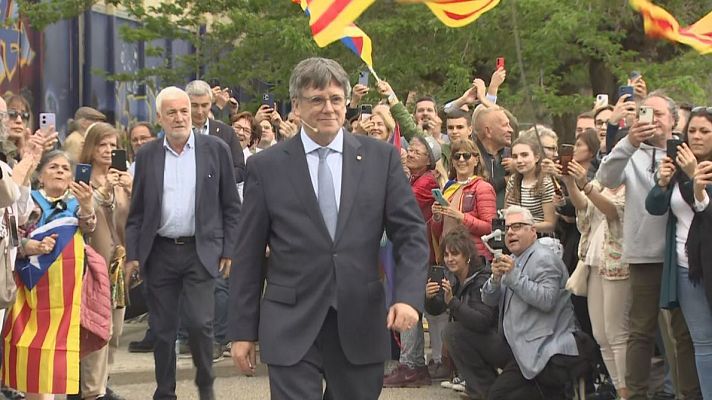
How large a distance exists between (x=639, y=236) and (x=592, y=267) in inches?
22.1

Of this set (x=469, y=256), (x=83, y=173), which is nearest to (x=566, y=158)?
(x=469, y=256)

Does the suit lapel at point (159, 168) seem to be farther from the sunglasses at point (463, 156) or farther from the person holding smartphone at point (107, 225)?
the sunglasses at point (463, 156)

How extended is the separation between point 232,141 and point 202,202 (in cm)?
257

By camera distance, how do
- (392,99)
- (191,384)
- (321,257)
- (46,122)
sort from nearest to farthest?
(321,257), (46,122), (191,384), (392,99)

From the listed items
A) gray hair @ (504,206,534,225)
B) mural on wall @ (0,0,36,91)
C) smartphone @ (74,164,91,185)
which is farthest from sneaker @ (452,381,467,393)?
mural on wall @ (0,0,36,91)

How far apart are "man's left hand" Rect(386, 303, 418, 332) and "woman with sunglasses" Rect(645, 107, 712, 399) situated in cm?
285

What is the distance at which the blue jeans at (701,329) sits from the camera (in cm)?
889

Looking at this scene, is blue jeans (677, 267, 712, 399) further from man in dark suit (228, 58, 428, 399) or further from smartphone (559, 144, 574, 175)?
man in dark suit (228, 58, 428, 399)

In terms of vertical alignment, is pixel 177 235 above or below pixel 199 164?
below

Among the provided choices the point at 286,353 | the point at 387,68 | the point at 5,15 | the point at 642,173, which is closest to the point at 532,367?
the point at 642,173

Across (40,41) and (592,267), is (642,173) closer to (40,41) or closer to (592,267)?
(592,267)

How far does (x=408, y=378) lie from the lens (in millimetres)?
11195

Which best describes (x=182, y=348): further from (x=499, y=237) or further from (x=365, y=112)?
(x=499, y=237)

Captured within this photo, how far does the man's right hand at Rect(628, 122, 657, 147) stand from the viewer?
9.10m
